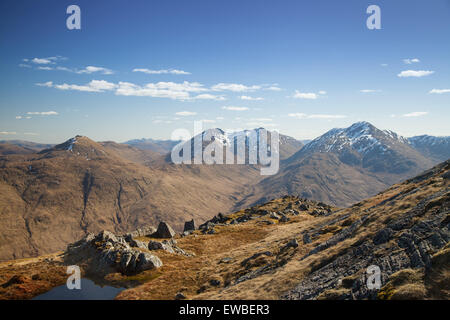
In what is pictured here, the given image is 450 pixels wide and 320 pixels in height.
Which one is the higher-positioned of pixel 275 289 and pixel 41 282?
pixel 275 289

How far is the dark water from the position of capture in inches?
1419

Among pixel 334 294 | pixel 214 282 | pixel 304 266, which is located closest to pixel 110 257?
pixel 214 282

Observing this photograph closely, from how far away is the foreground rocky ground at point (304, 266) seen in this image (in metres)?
23.1

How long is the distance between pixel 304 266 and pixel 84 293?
3133cm

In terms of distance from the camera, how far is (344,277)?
87.8 feet

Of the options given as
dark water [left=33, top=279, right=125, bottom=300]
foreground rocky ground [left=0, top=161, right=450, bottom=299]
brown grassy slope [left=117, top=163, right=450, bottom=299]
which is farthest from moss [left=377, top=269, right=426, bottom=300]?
dark water [left=33, top=279, right=125, bottom=300]

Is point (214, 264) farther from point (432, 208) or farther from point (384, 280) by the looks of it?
point (432, 208)

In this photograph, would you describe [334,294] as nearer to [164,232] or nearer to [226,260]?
[226,260]

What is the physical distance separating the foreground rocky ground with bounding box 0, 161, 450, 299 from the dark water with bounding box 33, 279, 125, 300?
160cm

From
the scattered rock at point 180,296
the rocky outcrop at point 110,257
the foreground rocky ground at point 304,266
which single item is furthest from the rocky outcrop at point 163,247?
the scattered rock at point 180,296

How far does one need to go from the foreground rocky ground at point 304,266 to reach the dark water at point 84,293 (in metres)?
1.60

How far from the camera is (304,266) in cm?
3322
